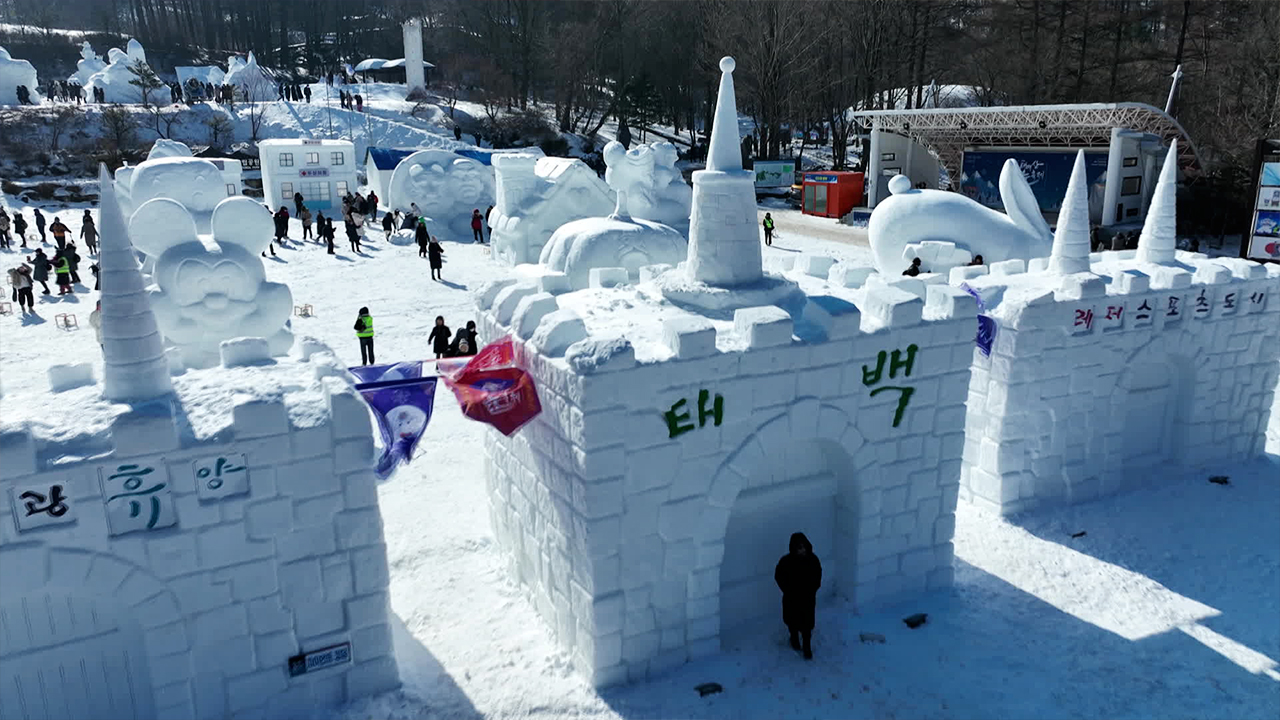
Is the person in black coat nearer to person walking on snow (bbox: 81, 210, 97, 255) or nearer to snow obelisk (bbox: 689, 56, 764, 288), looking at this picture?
snow obelisk (bbox: 689, 56, 764, 288)

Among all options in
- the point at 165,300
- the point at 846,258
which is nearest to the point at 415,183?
the point at 846,258

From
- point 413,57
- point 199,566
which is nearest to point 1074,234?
point 199,566

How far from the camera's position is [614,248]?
48.4 feet

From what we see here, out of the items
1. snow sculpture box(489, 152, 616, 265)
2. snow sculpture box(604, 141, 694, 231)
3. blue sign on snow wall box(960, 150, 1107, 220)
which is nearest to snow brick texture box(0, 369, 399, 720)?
snow sculpture box(604, 141, 694, 231)

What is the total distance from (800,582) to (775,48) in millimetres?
36354

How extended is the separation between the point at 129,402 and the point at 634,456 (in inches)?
138

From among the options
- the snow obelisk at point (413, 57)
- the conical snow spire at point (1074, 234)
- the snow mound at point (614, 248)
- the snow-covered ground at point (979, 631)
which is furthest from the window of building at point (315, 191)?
the conical snow spire at point (1074, 234)

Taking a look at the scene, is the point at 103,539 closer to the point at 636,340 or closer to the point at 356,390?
the point at 356,390

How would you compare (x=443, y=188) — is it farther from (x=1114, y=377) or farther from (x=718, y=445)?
(x=718, y=445)

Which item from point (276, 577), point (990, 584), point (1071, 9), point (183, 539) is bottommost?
point (990, 584)

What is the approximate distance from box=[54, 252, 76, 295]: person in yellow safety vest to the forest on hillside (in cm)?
2996

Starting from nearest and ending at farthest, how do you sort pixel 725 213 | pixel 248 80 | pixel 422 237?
pixel 725 213 → pixel 422 237 → pixel 248 80

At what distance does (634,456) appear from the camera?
250 inches

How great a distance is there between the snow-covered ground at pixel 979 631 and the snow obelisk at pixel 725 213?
8.21ft
